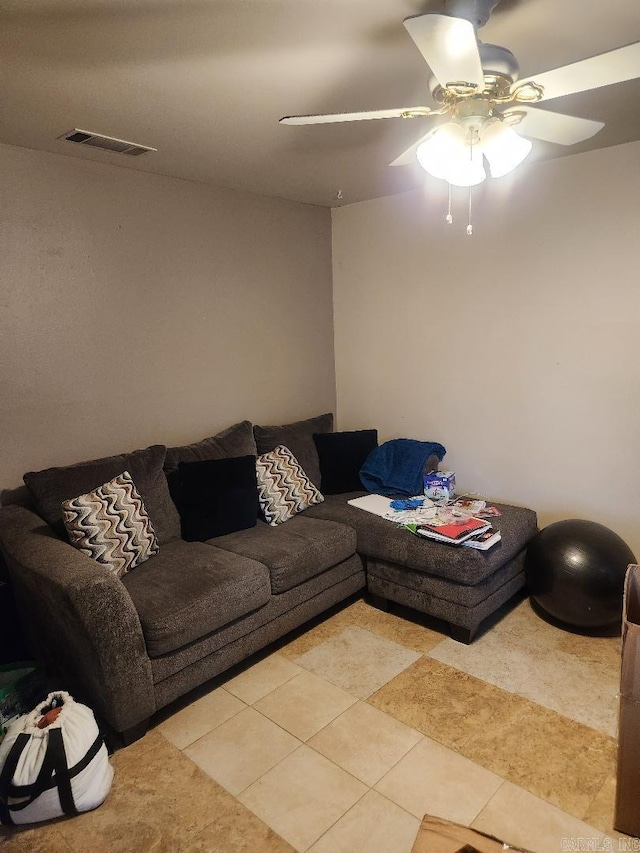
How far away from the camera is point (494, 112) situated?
5.94 ft

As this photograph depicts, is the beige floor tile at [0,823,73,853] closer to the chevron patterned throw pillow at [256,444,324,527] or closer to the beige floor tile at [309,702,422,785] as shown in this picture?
the beige floor tile at [309,702,422,785]

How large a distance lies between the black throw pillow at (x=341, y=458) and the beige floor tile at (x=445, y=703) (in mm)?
1398

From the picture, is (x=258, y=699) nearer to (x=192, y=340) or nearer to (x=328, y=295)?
(x=192, y=340)

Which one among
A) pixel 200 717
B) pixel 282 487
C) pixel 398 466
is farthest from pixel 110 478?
pixel 398 466

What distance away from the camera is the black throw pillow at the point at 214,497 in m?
3.04

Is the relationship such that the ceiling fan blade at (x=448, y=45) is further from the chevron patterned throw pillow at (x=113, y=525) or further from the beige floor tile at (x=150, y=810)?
the beige floor tile at (x=150, y=810)

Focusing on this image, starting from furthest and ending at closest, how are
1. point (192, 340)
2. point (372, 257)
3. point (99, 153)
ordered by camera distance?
point (372, 257) < point (192, 340) < point (99, 153)

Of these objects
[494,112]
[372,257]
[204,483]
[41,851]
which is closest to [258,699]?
[41,851]

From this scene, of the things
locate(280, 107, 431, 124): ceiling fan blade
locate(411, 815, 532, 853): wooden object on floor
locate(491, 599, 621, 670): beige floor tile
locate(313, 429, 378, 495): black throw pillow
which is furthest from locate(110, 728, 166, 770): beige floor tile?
locate(280, 107, 431, 124): ceiling fan blade

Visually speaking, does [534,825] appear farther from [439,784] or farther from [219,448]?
[219,448]

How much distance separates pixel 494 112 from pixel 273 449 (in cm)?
232

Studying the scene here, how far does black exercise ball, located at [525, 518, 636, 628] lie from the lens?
106 inches

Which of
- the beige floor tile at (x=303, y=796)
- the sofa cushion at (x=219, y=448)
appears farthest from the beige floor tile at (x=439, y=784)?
the sofa cushion at (x=219, y=448)

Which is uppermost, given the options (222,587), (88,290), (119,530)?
(88,290)
